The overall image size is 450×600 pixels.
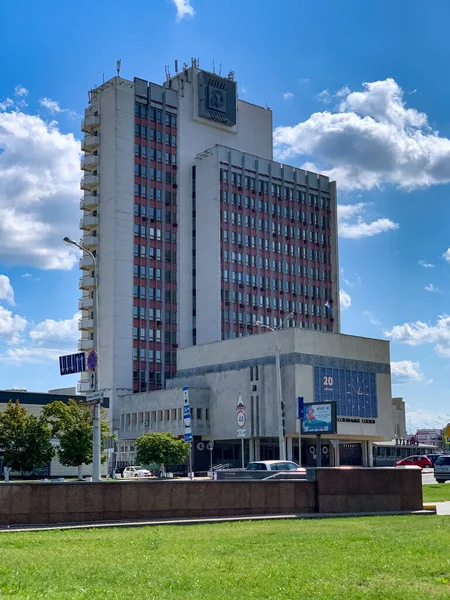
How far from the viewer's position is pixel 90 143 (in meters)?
110

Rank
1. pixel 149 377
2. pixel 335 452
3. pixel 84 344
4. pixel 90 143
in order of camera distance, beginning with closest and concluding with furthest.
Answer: pixel 335 452 < pixel 84 344 < pixel 149 377 < pixel 90 143

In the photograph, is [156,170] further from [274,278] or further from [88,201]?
[274,278]

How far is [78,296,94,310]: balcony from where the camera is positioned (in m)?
105

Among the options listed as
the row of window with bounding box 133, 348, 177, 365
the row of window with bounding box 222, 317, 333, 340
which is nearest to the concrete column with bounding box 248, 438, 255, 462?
the row of window with bounding box 222, 317, 333, 340

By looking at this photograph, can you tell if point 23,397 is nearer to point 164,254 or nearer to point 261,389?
point 261,389

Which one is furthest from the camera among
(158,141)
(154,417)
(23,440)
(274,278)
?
(274,278)

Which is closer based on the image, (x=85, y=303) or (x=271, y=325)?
(x=85, y=303)

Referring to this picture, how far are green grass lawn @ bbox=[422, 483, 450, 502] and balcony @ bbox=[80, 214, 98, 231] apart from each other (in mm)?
70984

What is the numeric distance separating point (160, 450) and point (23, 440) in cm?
1485

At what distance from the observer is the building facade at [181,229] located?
106m

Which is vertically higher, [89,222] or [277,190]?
[277,190]

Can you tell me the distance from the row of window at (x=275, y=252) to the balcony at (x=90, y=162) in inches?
832

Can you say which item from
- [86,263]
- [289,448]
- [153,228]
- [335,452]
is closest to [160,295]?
[153,228]

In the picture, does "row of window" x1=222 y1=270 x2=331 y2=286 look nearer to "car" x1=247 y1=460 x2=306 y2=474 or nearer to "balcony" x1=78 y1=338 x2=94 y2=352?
"balcony" x1=78 y1=338 x2=94 y2=352
